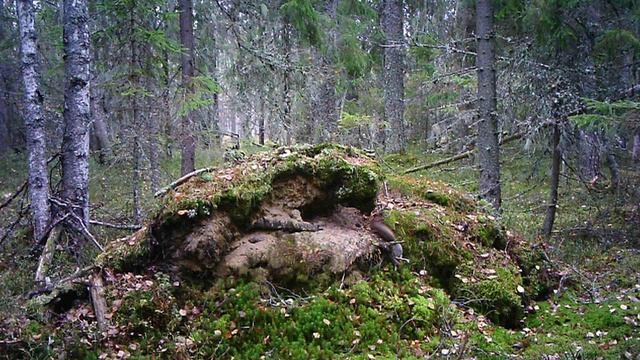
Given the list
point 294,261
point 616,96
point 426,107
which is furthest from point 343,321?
Result: point 426,107

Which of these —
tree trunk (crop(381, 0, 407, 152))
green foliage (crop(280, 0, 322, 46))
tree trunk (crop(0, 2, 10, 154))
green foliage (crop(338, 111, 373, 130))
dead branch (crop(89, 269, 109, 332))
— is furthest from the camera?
tree trunk (crop(0, 2, 10, 154))

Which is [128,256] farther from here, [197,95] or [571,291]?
[197,95]

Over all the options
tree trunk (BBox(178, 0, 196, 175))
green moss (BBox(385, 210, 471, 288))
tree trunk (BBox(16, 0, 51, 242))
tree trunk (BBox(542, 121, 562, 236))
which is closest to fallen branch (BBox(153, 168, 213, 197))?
green moss (BBox(385, 210, 471, 288))

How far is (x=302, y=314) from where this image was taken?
5.14 metres

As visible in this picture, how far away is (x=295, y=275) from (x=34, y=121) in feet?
17.5

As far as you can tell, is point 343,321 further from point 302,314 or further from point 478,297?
point 478,297

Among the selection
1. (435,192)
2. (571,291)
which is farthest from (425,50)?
(571,291)

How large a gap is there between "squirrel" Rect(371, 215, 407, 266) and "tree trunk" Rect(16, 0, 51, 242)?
5172 mm

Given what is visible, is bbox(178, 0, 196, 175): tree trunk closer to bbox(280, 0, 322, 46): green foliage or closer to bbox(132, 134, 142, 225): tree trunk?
bbox(132, 134, 142, 225): tree trunk

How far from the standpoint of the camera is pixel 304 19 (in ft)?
41.4

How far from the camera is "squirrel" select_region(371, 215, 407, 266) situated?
610 centimetres

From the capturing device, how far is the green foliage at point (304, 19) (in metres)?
12.3

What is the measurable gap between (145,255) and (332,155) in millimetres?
2428

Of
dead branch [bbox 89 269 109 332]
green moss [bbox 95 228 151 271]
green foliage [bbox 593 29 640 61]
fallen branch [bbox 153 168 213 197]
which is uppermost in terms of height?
green foliage [bbox 593 29 640 61]
